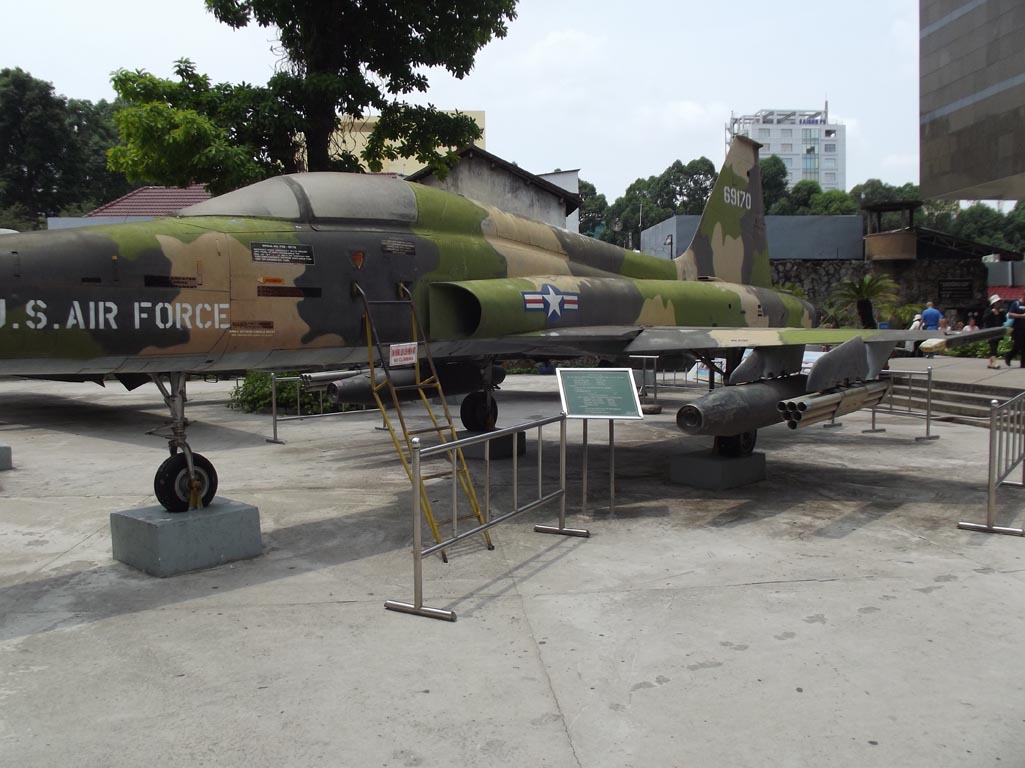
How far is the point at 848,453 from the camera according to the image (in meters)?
11.3

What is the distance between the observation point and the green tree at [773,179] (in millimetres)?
93500

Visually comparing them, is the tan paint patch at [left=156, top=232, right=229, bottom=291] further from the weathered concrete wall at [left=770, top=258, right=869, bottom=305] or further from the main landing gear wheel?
the weathered concrete wall at [left=770, top=258, right=869, bottom=305]

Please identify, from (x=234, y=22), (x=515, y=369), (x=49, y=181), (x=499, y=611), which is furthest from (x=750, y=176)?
(x=49, y=181)

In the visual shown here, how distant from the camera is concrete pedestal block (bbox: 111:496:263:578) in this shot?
579 cm

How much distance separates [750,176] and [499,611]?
35.7ft

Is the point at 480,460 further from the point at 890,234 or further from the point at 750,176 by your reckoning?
the point at 890,234

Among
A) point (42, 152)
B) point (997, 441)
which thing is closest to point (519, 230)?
point (997, 441)

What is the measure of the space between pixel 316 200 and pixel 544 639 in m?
4.21

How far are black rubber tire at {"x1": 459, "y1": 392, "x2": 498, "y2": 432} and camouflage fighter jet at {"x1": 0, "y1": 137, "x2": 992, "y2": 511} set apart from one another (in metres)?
0.02

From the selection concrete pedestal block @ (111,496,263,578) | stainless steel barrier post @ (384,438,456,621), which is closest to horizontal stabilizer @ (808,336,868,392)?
stainless steel barrier post @ (384,438,456,621)

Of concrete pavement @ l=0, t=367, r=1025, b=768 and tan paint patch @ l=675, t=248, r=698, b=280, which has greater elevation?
tan paint patch @ l=675, t=248, r=698, b=280

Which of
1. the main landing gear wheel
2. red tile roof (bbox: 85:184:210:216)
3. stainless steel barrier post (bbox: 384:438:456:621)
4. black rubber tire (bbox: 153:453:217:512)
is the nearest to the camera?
stainless steel barrier post (bbox: 384:438:456:621)

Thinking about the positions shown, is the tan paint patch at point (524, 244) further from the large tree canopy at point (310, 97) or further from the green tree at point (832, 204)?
the green tree at point (832, 204)

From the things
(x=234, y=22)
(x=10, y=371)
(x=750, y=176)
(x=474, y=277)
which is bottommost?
(x=10, y=371)
